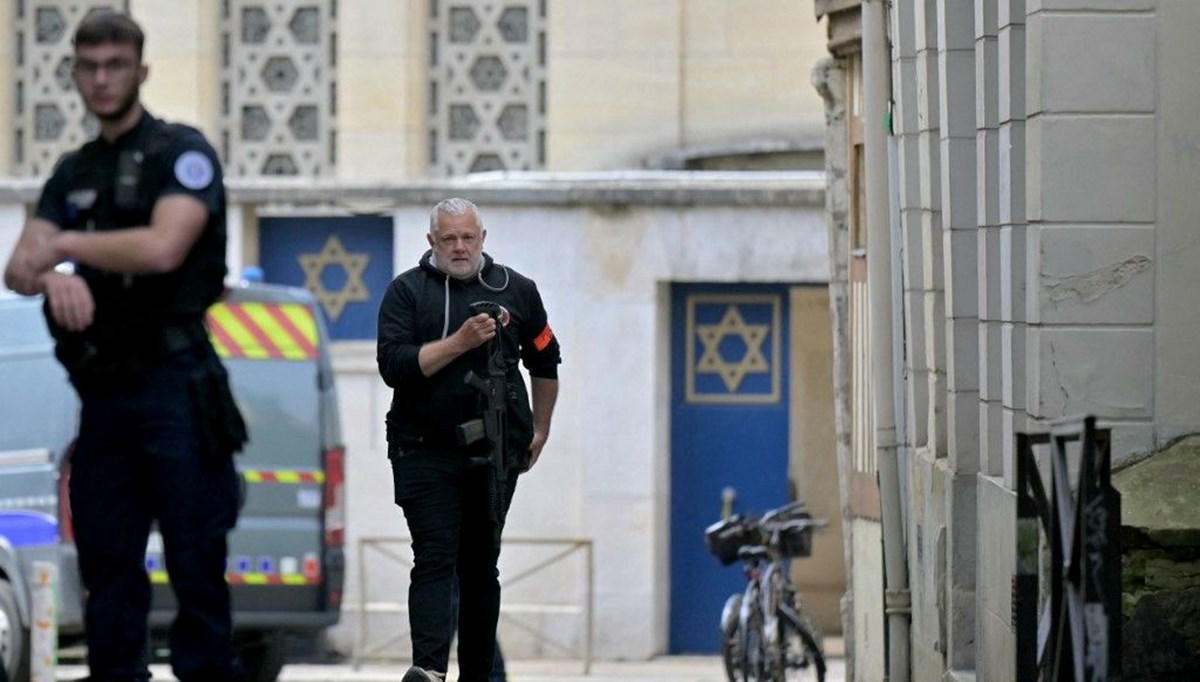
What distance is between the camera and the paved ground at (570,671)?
18375mm

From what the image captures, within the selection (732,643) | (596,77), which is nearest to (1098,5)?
(732,643)

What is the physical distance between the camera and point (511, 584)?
2019cm

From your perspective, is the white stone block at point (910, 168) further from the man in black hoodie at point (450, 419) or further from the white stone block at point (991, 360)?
the man in black hoodie at point (450, 419)

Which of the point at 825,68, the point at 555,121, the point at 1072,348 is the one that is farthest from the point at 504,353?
the point at 555,121

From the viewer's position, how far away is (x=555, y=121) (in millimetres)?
20734

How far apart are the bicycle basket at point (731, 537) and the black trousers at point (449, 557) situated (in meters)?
6.38

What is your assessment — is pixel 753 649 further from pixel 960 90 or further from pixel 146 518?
pixel 146 518

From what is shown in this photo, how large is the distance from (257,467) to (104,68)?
9.04m

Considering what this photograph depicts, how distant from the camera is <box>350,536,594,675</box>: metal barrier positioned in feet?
65.0

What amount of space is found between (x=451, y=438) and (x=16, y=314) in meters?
6.79

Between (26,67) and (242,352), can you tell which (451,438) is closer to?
(242,352)

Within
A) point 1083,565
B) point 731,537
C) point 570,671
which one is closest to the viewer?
point 1083,565

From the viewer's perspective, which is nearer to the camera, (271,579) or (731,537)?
→ (271,579)

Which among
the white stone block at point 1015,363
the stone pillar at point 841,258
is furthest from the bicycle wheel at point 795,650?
the white stone block at point 1015,363
